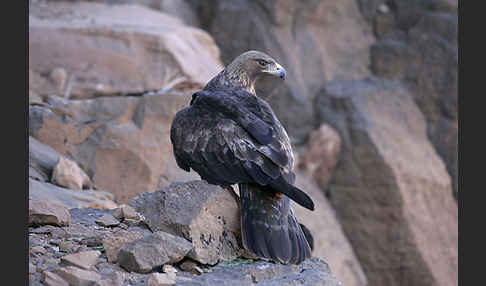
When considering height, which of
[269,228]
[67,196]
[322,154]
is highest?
[269,228]

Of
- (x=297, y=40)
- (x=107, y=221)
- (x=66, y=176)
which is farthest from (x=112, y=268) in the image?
(x=297, y=40)

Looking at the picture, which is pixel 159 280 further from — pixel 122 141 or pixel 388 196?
pixel 388 196

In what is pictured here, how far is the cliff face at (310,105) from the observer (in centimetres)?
683

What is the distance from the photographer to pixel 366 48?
454 inches

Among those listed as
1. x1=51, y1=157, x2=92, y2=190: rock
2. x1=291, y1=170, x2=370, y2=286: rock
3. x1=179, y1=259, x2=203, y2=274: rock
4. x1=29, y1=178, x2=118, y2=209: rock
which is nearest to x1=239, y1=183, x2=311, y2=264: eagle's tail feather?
x1=179, y1=259, x2=203, y2=274: rock

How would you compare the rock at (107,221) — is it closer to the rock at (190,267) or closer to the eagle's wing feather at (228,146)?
the eagle's wing feather at (228,146)

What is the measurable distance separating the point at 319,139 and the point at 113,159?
156 inches

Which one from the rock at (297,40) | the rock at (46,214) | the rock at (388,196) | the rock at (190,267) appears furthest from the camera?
the rock at (297,40)

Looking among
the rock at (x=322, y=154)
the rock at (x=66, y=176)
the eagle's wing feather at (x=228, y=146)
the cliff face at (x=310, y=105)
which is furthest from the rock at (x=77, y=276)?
the rock at (x=322, y=154)

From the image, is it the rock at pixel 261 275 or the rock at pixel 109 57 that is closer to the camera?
the rock at pixel 261 275

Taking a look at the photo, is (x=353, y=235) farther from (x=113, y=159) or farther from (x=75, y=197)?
(x=75, y=197)

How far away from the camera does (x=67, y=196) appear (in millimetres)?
5352

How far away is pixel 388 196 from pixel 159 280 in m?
7.20

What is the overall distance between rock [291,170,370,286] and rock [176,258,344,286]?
17.4 ft
